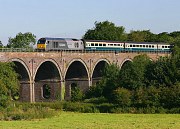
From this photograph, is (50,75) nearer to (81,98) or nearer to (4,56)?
(81,98)

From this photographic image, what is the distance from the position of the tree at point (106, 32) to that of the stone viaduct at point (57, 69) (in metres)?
35.6

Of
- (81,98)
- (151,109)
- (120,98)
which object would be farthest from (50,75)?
(151,109)

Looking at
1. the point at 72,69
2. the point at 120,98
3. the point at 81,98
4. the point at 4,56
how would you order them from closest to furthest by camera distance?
the point at 120,98 → the point at 4,56 → the point at 81,98 → the point at 72,69

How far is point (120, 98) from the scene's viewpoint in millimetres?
45312

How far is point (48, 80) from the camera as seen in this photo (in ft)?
199

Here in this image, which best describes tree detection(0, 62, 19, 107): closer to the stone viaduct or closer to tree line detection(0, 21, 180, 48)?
the stone viaduct

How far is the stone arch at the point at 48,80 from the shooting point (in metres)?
59.9

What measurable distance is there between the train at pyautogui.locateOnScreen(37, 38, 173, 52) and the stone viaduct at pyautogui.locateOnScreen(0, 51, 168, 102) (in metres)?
1.93

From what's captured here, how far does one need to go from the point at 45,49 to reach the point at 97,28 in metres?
59.6

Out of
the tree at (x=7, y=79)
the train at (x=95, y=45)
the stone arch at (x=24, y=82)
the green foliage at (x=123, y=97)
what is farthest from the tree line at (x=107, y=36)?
the green foliage at (x=123, y=97)

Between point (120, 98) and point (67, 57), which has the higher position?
point (67, 57)

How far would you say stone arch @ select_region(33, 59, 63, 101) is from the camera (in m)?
59.9

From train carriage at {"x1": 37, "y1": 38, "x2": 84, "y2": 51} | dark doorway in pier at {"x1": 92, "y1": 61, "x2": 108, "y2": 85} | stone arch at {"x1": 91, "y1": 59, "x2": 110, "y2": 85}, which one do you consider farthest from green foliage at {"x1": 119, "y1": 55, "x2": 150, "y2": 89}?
dark doorway in pier at {"x1": 92, "y1": 61, "x2": 108, "y2": 85}

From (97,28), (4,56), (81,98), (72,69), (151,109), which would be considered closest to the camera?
(151,109)
